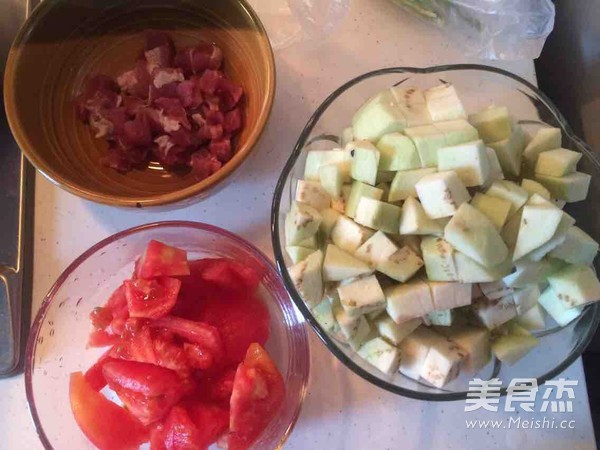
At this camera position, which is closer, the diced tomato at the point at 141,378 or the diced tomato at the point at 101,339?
the diced tomato at the point at 141,378

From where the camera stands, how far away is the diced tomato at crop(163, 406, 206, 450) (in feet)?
2.83

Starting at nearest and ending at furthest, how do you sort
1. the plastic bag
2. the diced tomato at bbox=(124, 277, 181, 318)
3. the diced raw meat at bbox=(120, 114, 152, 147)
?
→ the diced tomato at bbox=(124, 277, 181, 318)
the diced raw meat at bbox=(120, 114, 152, 147)
the plastic bag

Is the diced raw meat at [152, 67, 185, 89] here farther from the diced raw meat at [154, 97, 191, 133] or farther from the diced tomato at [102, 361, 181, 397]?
the diced tomato at [102, 361, 181, 397]

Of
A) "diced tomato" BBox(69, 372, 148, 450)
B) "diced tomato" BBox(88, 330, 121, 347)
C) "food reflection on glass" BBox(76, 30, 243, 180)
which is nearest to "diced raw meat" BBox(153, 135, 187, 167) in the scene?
"food reflection on glass" BBox(76, 30, 243, 180)

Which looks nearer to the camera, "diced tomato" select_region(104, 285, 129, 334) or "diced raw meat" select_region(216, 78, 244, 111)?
"diced tomato" select_region(104, 285, 129, 334)

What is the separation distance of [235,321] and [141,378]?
18 centimetres

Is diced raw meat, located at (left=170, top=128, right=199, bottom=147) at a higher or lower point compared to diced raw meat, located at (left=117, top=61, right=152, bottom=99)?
lower

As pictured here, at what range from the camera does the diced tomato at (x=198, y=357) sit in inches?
35.3

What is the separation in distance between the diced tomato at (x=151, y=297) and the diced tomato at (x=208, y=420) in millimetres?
161

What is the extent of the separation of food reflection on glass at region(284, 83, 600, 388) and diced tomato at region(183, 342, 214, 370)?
0.19 metres

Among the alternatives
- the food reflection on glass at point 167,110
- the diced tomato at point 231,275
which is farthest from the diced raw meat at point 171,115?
the diced tomato at point 231,275

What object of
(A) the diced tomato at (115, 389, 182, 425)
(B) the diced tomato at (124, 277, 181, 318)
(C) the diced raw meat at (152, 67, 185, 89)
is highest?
(C) the diced raw meat at (152, 67, 185, 89)

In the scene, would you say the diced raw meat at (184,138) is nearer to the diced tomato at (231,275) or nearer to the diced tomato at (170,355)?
the diced tomato at (231,275)

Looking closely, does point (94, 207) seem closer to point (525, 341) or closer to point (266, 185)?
point (266, 185)
